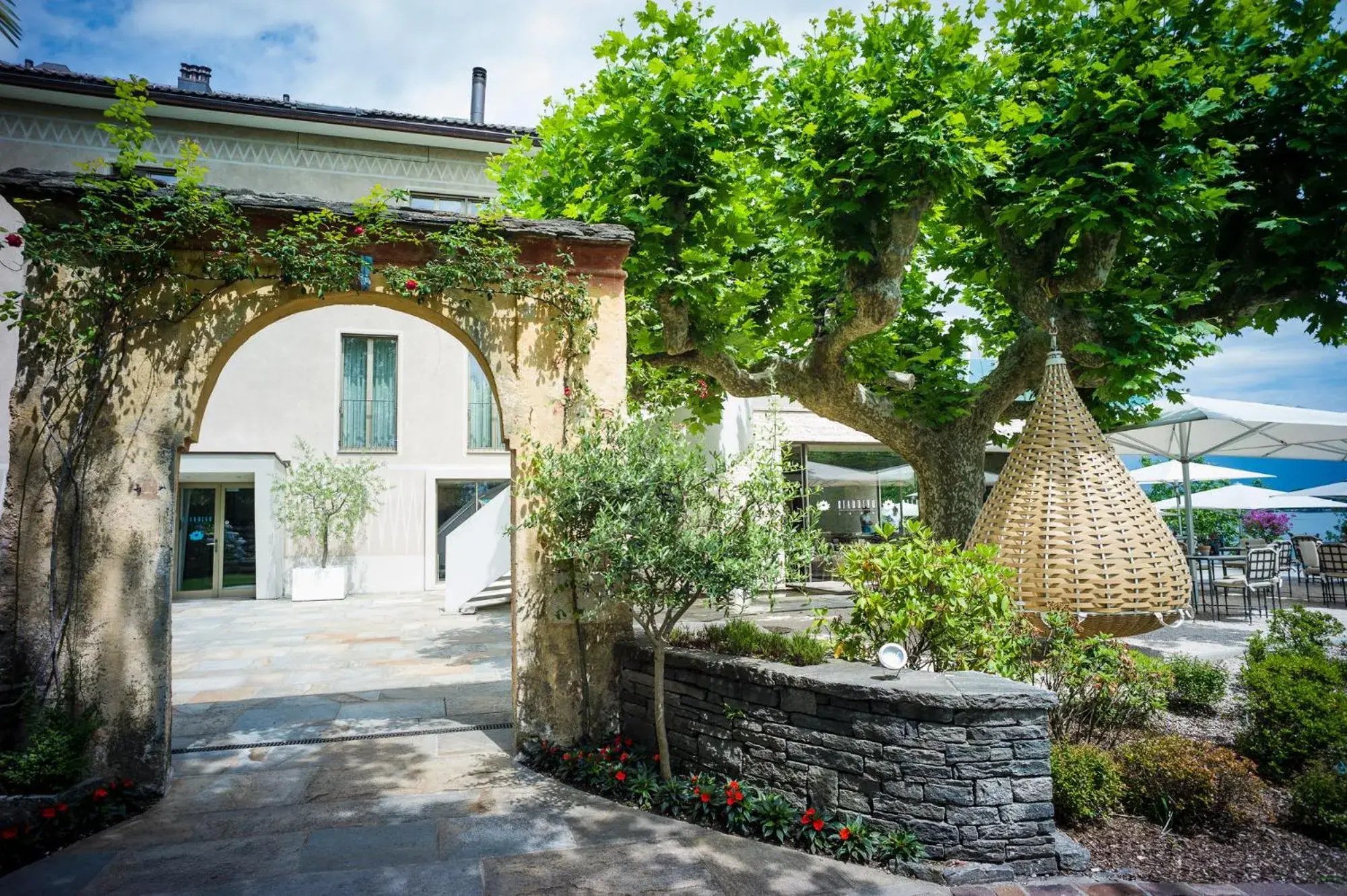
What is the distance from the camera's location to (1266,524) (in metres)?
18.5

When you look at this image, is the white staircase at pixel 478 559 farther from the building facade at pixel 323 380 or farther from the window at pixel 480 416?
the window at pixel 480 416

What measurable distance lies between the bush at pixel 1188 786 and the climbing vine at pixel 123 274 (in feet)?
17.4

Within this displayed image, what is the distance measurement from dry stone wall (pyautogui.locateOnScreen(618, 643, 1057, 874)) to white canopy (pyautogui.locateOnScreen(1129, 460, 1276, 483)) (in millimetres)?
11000

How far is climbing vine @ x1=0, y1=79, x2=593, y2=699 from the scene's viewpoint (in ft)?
15.5

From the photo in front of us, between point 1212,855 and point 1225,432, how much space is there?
9.28 meters

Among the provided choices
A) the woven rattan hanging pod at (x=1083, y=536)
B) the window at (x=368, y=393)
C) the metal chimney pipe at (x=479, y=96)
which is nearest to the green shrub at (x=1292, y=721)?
the woven rattan hanging pod at (x=1083, y=536)

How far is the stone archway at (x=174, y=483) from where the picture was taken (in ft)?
15.5

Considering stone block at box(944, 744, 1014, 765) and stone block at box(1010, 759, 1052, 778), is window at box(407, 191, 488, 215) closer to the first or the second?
stone block at box(944, 744, 1014, 765)

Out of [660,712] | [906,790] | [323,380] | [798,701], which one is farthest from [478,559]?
[906,790]

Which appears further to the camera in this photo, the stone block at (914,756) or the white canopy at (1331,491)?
the white canopy at (1331,491)

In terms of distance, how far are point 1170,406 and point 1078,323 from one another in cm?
495

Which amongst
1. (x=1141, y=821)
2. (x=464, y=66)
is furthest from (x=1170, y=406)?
(x=464, y=66)

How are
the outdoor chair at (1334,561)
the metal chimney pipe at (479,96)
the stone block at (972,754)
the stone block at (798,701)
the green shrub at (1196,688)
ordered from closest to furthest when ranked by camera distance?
the stone block at (972,754) → the stone block at (798,701) → the green shrub at (1196,688) → the outdoor chair at (1334,561) → the metal chimney pipe at (479,96)

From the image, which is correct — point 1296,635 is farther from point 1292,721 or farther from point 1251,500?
point 1251,500
